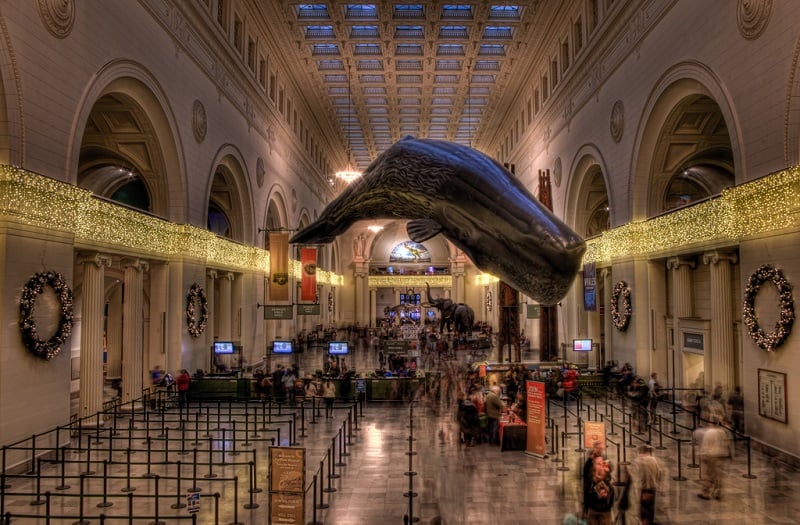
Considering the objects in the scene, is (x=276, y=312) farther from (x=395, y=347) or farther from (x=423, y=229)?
(x=423, y=229)

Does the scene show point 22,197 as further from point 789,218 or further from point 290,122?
point 290,122

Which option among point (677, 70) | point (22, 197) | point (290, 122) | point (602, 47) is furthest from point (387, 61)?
point (22, 197)

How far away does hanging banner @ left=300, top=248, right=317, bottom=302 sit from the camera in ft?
84.6

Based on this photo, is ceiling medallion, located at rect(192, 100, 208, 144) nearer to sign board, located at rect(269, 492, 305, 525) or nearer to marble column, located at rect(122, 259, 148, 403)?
marble column, located at rect(122, 259, 148, 403)

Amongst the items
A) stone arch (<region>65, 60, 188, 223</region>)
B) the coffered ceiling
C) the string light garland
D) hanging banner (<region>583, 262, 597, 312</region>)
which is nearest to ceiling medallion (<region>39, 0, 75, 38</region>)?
stone arch (<region>65, 60, 188, 223</region>)

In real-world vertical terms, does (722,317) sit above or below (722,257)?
below

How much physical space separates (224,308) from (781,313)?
19.5m

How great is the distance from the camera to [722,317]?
1472cm

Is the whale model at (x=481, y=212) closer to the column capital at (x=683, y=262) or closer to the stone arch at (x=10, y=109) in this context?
the stone arch at (x=10, y=109)

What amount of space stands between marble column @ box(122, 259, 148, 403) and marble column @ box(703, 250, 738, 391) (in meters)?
15.6

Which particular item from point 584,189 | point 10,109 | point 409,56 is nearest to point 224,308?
point 10,109

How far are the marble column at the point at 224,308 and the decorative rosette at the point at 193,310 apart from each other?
370 cm

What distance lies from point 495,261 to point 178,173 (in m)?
17.5

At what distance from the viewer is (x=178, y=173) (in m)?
18.0
